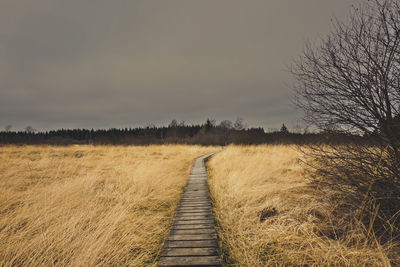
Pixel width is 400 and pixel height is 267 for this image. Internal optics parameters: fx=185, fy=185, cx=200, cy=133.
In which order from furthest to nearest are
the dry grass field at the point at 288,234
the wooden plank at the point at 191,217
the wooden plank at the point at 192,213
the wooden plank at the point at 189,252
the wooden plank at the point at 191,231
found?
the wooden plank at the point at 192,213 → the wooden plank at the point at 191,217 → the wooden plank at the point at 191,231 → the wooden plank at the point at 189,252 → the dry grass field at the point at 288,234

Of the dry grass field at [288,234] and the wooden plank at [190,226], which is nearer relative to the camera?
the dry grass field at [288,234]

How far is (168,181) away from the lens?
20.3 ft

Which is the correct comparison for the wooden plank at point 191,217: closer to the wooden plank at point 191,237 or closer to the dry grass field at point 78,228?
the dry grass field at point 78,228

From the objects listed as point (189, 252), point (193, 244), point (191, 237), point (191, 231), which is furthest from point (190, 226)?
point (189, 252)

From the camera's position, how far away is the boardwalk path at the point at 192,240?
7.46 ft

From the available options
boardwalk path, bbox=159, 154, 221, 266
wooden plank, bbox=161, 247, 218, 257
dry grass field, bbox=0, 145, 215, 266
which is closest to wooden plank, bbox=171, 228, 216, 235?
boardwalk path, bbox=159, 154, 221, 266

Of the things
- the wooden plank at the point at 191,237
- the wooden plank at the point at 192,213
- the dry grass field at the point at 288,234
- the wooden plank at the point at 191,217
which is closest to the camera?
the dry grass field at the point at 288,234

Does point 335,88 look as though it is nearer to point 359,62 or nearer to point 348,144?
point 359,62

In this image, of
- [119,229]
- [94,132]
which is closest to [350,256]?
[119,229]

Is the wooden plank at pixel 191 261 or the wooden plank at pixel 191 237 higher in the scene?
the wooden plank at pixel 191 237

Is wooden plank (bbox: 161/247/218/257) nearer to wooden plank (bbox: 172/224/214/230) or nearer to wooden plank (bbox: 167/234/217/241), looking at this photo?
wooden plank (bbox: 167/234/217/241)

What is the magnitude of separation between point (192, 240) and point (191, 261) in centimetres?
45

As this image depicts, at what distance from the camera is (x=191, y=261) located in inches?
88.7

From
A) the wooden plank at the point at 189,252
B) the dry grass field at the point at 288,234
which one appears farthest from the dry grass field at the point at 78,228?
the dry grass field at the point at 288,234
